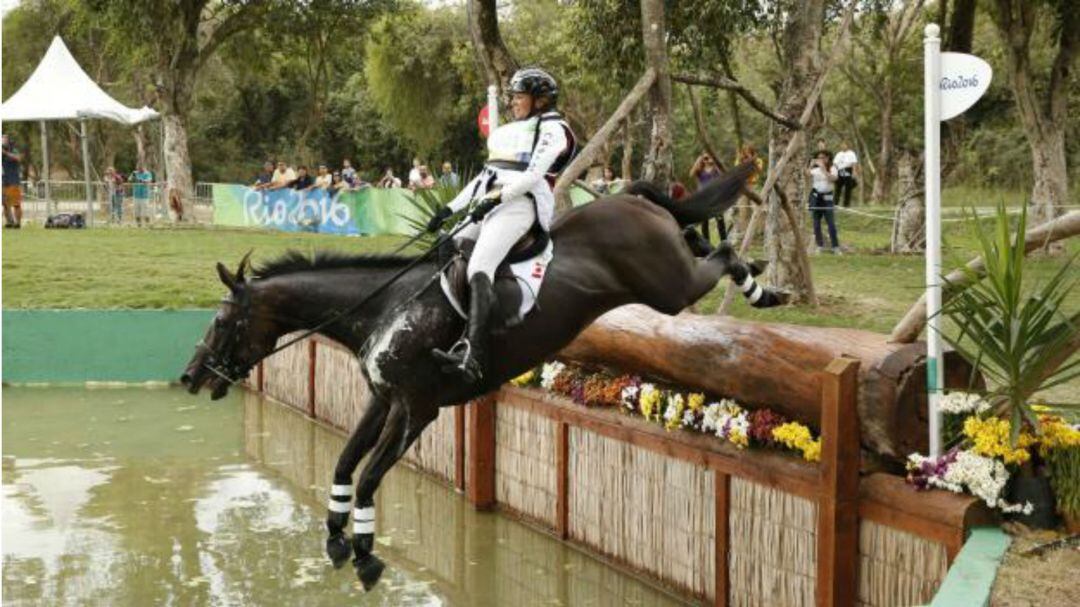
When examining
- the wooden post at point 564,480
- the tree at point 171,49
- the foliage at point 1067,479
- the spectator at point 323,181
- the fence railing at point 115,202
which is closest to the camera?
the foliage at point 1067,479

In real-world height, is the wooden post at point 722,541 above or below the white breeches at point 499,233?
below

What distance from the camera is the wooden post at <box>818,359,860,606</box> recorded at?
17.6 feet

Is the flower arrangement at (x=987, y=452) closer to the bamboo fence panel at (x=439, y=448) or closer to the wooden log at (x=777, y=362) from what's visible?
the wooden log at (x=777, y=362)

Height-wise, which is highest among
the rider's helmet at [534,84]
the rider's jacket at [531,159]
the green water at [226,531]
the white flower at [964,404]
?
the rider's helmet at [534,84]

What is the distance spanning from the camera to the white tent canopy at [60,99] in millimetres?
26406

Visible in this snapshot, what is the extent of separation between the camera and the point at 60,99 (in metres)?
26.8

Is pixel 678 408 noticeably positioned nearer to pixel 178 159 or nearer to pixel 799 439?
pixel 799 439

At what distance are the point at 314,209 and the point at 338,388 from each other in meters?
14.3

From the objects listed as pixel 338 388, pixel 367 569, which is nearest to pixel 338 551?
pixel 367 569

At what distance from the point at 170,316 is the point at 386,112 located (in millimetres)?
29252

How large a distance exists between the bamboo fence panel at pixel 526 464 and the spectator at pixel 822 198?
10650mm

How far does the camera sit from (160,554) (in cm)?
782

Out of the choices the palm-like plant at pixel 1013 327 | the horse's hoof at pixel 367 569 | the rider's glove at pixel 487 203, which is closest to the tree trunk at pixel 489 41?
the rider's glove at pixel 487 203

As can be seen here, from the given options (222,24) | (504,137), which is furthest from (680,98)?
(504,137)
